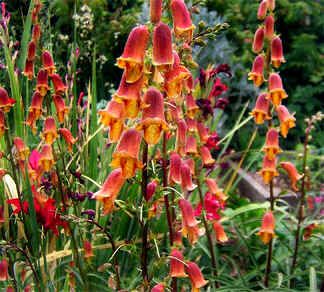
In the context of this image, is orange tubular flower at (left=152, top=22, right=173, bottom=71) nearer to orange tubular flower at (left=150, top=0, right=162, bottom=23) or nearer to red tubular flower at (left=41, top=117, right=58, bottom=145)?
orange tubular flower at (left=150, top=0, right=162, bottom=23)

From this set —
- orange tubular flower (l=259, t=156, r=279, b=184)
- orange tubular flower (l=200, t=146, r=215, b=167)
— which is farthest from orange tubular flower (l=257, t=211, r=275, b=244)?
orange tubular flower (l=200, t=146, r=215, b=167)

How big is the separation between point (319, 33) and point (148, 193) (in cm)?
525

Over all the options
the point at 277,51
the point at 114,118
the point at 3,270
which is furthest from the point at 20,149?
the point at 277,51

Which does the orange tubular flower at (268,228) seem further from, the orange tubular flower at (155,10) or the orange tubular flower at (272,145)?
the orange tubular flower at (155,10)

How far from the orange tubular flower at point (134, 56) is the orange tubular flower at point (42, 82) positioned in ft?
2.52

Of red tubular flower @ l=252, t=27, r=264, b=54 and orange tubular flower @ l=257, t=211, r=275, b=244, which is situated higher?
red tubular flower @ l=252, t=27, r=264, b=54

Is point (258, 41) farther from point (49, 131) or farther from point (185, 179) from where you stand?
point (49, 131)

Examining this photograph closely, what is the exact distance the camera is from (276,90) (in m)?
2.19

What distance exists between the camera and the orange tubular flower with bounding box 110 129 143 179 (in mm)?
1441

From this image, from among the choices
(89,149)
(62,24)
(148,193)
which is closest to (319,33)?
(62,24)

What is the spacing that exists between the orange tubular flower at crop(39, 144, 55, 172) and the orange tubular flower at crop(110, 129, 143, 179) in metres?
0.71

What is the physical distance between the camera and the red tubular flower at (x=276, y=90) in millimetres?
2189

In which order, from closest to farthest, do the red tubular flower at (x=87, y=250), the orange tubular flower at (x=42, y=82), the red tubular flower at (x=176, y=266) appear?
1. the red tubular flower at (x=176, y=266)
2. the orange tubular flower at (x=42, y=82)
3. the red tubular flower at (x=87, y=250)

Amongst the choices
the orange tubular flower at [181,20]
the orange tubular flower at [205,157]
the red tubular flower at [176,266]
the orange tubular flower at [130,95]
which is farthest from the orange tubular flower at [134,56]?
the orange tubular flower at [205,157]
